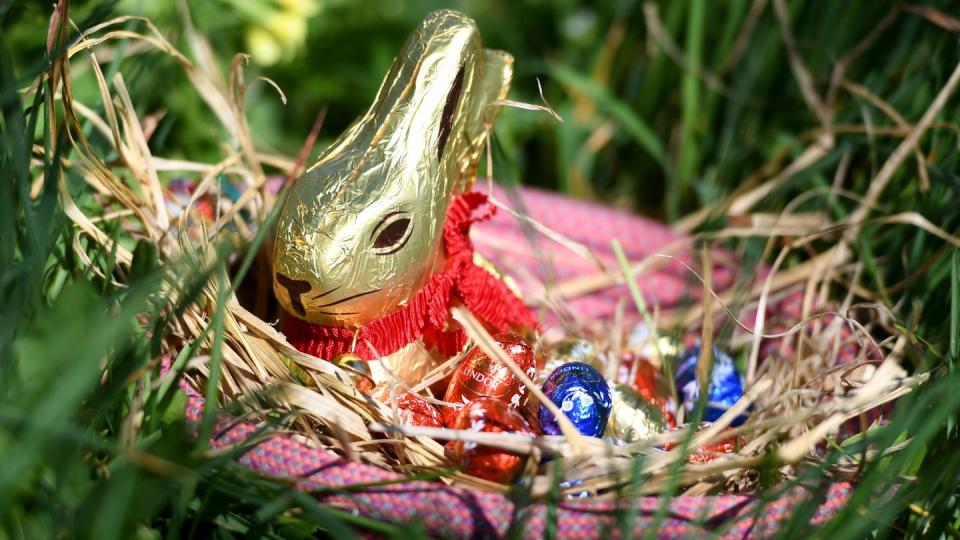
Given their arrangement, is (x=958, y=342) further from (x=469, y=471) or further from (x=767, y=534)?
(x=469, y=471)

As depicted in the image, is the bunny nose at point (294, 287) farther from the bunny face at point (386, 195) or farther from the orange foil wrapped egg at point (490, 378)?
the orange foil wrapped egg at point (490, 378)

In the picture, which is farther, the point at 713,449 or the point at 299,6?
the point at 299,6

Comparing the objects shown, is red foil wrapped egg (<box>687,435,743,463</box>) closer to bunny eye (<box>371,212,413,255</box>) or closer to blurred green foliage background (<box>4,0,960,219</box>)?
bunny eye (<box>371,212,413,255</box>)

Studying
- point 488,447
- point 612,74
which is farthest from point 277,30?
point 488,447

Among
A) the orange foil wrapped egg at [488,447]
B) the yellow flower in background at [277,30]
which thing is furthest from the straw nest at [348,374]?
the yellow flower in background at [277,30]

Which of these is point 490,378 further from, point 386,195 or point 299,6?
point 299,6

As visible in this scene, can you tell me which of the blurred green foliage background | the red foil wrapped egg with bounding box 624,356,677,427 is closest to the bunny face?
the red foil wrapped egg with bounding box 624,356,677,427

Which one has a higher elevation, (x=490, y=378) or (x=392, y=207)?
(x=392, y=207)
